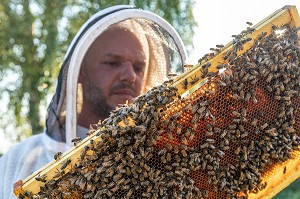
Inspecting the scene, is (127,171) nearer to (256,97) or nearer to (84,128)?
(256,97)

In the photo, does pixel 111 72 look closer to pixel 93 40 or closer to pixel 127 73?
pixel 127 73

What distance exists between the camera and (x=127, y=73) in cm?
426

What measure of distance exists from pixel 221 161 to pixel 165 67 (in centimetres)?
222

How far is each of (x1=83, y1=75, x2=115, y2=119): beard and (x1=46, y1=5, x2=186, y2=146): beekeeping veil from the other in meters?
0.13

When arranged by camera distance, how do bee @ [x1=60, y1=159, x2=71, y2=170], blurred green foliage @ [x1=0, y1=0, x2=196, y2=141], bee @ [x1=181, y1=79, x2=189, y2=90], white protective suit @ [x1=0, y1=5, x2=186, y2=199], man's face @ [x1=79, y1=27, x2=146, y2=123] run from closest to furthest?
bee @ [x1=60, y1=159, x2=71, y2=170] → bee @ [x1=181, y1=79, x2=189, y2=90] → white protective suit @ [x1=0, y1=5, x2=186, y2=199] → man's face @ [x1=79, y1=27, x2=146, y2=123] → blurred green foliage @ [x1=0, y1=0, x2=196, y2=141]

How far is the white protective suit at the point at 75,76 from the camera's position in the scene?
4.15 meters

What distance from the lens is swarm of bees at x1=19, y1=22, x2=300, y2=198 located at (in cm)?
257

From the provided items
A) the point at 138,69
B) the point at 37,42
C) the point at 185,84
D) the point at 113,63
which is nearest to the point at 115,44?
the point at 113,63

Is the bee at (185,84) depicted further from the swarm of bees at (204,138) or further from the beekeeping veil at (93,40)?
the beekeeping veil at (93,40)

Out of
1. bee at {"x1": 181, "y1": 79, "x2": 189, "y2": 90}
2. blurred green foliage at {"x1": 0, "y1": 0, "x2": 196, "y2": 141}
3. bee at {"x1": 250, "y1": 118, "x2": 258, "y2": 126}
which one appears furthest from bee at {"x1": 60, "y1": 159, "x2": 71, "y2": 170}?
blurred green foliage at {"x1": 0, "y1": 0, "x2": 196, "y2": 141}

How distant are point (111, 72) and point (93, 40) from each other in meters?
0.31

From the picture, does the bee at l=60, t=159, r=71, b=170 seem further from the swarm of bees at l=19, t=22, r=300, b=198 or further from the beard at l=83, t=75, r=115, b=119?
the beard at l=83, t=75, r=115, b=119

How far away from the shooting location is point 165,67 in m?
4.79

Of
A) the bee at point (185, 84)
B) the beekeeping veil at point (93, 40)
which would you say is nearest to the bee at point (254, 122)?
the bee at point (185, 84)
